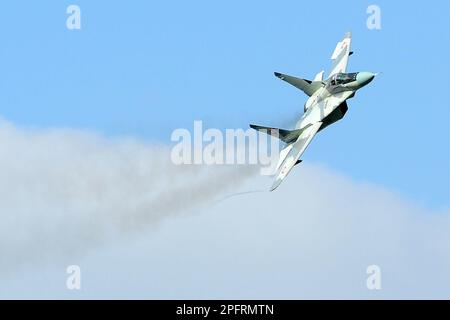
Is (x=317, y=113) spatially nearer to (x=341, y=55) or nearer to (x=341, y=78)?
(x=341, y=78)

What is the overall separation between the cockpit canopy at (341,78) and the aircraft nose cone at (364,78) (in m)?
0.42

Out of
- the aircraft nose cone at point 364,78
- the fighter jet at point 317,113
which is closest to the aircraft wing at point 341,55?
the fighter jet at point 317,113

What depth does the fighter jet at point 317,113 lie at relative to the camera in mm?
79625

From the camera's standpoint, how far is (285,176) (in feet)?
256

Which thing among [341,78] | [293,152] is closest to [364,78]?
[341,78]

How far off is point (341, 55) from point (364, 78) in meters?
7.57

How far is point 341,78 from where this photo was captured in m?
81.2
